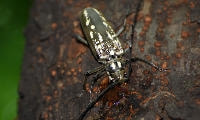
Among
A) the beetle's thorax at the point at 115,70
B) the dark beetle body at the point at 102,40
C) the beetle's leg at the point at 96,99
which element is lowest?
the beetle's leg at the point at 96,99

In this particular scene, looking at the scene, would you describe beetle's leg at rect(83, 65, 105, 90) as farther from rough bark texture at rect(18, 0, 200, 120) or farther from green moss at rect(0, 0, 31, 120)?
green moss at rect(0, 0, 31, 120)

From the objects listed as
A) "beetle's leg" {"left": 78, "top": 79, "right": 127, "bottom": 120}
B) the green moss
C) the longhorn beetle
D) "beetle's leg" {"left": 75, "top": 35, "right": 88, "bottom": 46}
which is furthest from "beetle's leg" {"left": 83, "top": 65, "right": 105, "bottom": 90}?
the green moss

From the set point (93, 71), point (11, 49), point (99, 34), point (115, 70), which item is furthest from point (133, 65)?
point (11, 49)

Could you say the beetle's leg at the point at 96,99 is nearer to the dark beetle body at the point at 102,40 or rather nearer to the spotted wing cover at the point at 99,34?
the dark beetle body at the point at 102,40

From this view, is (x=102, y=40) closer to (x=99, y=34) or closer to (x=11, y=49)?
(x=99, y=34)

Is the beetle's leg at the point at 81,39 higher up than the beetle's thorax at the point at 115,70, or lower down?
higher up

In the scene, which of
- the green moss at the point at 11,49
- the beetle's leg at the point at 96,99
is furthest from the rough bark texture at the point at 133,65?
the green moss at the point at 11,49

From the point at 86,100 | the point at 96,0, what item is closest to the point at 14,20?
the point at 96,0

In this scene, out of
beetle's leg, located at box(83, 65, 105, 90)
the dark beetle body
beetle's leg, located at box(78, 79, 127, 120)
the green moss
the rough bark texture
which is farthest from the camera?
the green moss
